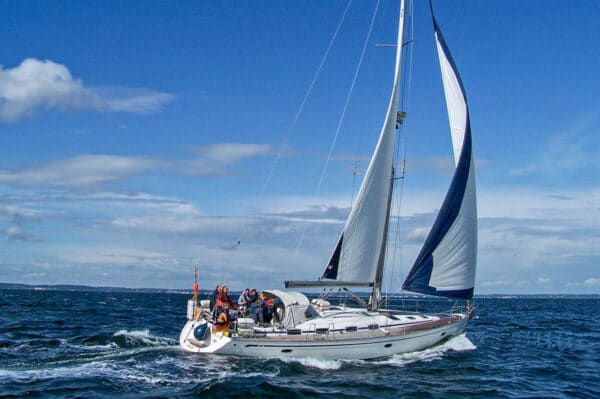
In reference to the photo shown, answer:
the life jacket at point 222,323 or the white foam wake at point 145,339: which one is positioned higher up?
the life jacket at point 222,323

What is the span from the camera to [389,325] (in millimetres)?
23375

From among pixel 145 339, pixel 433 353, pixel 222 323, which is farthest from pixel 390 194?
pixel 145 339

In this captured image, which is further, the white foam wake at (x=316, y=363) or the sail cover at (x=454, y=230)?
the sail cover at (x=454, y=230)

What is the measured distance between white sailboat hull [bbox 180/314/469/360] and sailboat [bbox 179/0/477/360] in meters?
0.04

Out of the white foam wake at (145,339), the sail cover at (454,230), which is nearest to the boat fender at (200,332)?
the white foam wake at (145,339)

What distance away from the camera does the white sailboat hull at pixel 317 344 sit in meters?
20.8

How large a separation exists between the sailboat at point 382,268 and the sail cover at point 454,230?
4 centimetres

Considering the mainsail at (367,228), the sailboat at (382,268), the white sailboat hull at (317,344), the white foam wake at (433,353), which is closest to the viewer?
→ the white sailboat hull at (317,344)

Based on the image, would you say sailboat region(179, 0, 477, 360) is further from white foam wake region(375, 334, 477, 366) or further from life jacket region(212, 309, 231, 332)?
life jacket region(212, 309, 231, 332)

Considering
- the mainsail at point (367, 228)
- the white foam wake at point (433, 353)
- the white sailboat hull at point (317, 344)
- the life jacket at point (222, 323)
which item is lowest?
the white foam wake at point (433, 353)

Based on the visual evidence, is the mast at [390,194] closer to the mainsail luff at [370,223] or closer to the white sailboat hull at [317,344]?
the mainsail luff at [370,223]

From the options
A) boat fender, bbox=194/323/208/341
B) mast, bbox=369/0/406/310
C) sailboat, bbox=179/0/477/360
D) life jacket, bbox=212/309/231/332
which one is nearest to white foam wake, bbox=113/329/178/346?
sailboat, bbox=179/0/477/360

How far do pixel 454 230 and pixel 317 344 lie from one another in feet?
26.4

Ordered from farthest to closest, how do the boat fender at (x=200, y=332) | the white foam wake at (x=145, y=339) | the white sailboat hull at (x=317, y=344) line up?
the white foam wake at (x=145, y=339)
the boat fender at (x=200, y=332)
the white sailboat hull at (x=317, y=344)
